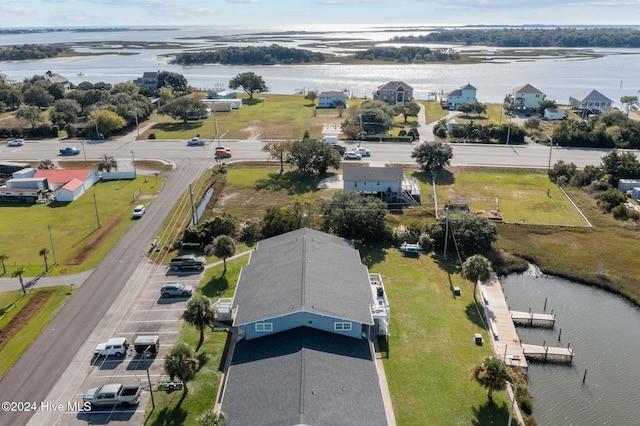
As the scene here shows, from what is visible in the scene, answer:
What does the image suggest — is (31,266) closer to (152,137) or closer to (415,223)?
(415,223)

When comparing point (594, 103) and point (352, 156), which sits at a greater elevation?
point (594, 103)

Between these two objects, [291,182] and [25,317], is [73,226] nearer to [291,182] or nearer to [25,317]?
[25,317]

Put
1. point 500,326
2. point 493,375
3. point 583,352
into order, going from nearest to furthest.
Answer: point 493,375, point 583,352, point 500,326

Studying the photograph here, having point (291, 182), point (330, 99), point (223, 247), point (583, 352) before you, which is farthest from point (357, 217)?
point (330, 99)

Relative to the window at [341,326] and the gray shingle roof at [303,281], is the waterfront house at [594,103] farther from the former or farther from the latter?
the window at [341,326]

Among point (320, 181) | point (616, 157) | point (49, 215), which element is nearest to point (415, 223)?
point (320, 181)

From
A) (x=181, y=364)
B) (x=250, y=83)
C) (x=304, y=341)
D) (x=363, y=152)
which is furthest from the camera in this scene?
(x=250, y=83)

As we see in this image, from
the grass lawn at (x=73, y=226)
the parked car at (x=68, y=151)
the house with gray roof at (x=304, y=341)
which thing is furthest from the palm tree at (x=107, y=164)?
the house with gray roof at (x=304, y=341)
